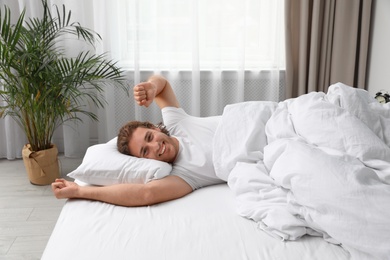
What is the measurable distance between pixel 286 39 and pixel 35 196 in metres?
2.08

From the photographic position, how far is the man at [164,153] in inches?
59.2

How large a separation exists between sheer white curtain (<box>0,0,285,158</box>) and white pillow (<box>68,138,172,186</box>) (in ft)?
4.93

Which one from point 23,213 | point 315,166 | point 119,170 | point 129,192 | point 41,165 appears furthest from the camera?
point 41,165

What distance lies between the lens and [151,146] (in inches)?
66.8

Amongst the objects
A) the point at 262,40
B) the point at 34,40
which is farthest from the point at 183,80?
the point at 34,40

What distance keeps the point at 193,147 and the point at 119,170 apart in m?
0.36

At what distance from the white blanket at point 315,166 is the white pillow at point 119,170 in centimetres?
26

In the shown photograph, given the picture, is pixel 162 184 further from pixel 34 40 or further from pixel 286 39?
pixel 286 39

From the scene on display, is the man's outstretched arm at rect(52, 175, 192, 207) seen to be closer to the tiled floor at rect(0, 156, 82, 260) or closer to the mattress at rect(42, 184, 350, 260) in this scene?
the mattress at rect(42, 184, 350, 260)

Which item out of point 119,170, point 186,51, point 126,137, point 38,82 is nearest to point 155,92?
point 126,137

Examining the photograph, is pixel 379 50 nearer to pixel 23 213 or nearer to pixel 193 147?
pixel 193 147

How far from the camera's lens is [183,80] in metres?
3.14

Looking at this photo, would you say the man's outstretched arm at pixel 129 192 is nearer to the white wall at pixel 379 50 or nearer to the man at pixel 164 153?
the man at pixel 164 153

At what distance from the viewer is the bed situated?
1141mm
